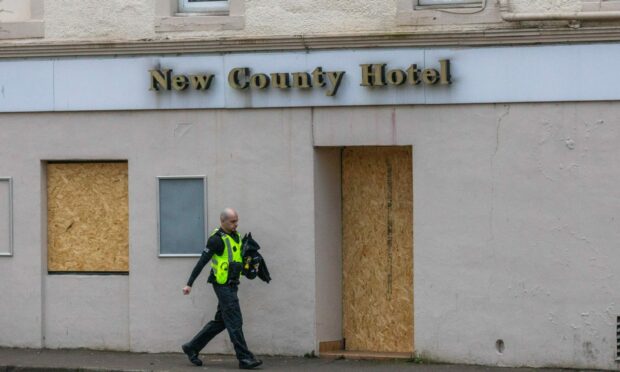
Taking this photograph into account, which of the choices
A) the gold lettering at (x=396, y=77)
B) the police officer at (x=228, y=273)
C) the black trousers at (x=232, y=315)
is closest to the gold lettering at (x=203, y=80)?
the police officer at (x=228, y=273)

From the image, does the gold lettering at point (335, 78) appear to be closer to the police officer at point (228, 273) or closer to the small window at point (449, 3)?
the small window at point (449, 3)

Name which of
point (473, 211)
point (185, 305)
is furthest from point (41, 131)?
point (473, 211)

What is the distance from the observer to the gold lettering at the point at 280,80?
1795 cm

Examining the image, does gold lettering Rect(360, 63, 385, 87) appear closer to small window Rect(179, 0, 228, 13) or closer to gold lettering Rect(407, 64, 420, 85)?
gold lettering Rect(407, 64, 420, 85)

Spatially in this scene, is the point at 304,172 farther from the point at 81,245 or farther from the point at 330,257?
the point at 81,245

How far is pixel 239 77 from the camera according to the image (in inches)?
714

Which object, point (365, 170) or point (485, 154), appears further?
point (365, 170)

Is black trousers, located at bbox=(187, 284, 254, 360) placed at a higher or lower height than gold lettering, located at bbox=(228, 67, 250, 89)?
lower

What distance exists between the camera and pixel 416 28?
1741cm

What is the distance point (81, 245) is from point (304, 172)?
3124 millimetres

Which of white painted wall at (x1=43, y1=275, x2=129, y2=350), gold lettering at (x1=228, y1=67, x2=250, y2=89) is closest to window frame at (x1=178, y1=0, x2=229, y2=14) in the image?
gold lettering at (x1=228, y1=67, x2=250, y2=89)

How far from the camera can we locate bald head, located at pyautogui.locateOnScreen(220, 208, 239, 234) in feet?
56.1

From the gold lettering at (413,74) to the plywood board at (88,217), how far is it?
3834 millimetres

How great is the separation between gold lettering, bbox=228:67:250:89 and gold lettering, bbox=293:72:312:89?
1.97 ft
